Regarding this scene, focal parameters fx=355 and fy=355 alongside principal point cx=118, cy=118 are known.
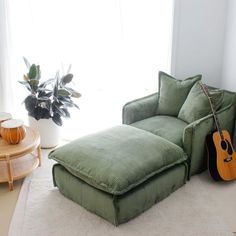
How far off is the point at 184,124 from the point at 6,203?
64.5 inches

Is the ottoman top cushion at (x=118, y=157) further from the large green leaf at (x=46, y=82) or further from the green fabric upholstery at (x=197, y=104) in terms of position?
the large green leaf at (x=46, y=82)

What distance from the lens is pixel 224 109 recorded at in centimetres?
309

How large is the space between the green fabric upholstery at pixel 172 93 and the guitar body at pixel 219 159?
532mm

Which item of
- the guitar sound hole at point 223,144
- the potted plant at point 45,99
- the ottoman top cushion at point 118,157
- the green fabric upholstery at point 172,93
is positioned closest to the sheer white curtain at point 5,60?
the potted plant at point 45,99

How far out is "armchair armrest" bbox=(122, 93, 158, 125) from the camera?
3350 mm

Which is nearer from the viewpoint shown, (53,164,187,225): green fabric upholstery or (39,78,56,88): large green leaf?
(53,164,187,225): green fabric upholstery

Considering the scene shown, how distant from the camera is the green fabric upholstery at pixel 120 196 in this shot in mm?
2408

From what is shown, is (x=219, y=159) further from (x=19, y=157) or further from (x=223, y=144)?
(x=19, y=157)

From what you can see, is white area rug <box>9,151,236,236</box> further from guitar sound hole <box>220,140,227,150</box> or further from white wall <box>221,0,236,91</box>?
white wall <box>221,0,236,91</box>

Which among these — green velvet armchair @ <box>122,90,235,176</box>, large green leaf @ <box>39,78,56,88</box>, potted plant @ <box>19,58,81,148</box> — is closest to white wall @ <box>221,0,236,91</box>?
green velvet armchair @ <box>122,90,235,176</box>

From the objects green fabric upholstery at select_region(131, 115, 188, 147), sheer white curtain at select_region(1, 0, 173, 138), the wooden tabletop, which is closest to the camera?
the wooden tabletop

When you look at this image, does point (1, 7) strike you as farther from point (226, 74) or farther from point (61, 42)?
point (226, 74)

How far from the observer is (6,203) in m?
2.73

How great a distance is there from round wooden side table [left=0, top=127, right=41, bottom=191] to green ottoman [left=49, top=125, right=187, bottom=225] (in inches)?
11.2
